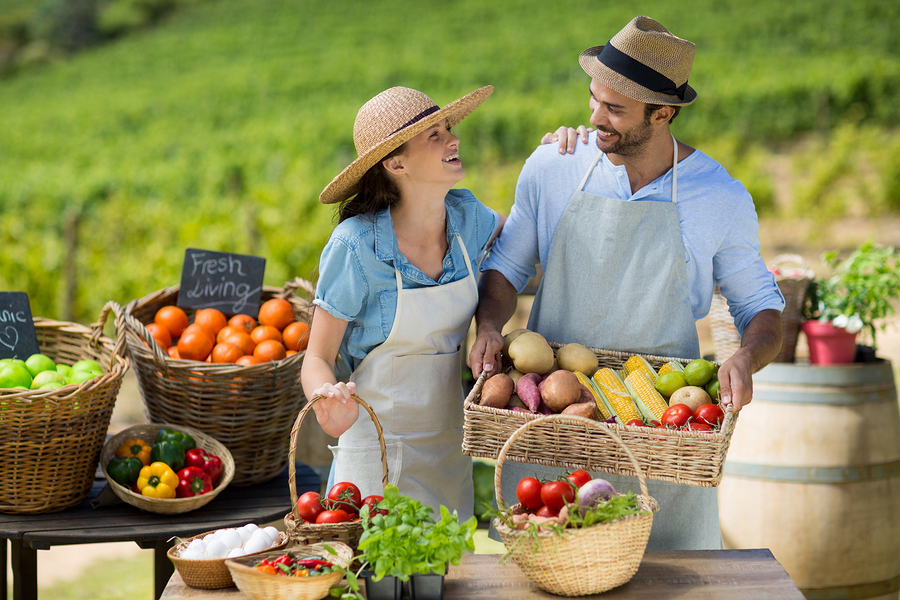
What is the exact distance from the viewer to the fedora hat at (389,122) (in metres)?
1.68

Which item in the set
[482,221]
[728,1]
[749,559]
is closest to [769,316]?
[749,559]

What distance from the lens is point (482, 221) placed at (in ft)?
6.47

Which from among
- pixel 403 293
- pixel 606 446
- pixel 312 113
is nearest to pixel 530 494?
pixel 606 446

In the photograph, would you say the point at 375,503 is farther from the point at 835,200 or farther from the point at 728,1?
the point at 728,1

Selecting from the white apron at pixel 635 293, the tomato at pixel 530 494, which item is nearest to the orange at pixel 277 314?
the white apron at pixel 635 293

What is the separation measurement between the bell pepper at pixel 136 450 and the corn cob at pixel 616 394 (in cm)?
119

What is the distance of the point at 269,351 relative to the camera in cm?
225

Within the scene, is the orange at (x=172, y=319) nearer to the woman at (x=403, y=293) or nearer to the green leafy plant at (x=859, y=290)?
the woman at (x=403, y=293)

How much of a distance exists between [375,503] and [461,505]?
1.94 ft

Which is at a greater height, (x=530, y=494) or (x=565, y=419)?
(x=565, y=419)

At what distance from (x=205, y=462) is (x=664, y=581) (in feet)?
3.94

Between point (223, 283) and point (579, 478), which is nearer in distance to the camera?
point (579, 478)

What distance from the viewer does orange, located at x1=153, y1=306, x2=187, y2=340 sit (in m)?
2.41

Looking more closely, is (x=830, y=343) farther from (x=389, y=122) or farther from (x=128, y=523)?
(x=128, y=523)
